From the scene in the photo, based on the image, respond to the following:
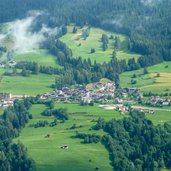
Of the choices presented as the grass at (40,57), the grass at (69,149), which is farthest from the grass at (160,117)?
the grass at (40,57)

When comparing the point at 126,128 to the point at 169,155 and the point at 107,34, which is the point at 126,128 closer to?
the point at 169,155

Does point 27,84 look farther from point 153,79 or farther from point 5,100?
point 153,79

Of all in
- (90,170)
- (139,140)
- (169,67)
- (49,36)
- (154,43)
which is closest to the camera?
(90,170)

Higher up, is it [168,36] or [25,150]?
[168,36]

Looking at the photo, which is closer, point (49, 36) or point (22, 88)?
point (22, 88)

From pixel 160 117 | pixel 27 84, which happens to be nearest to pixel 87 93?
pixel 27 84

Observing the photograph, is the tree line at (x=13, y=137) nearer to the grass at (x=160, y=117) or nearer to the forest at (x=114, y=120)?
the forest at (x=114, y=120)

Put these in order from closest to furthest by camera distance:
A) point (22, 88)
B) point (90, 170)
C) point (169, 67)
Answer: point (90, 170) < point (22, 88) < point (169, 67)

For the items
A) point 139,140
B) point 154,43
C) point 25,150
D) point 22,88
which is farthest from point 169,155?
point 154,43
